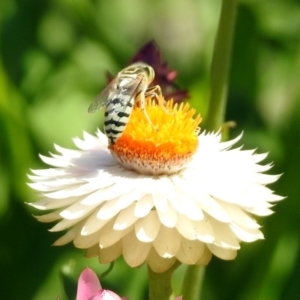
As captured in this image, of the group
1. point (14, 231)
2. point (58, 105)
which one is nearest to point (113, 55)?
point (58, 105)

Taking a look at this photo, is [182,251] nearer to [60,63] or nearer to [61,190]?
[61,190]

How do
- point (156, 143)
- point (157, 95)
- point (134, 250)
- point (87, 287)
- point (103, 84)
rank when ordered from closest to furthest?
point (87, 287) < point (134, 250) < point (156, 143) < point (157, 95) < point (103, 84)

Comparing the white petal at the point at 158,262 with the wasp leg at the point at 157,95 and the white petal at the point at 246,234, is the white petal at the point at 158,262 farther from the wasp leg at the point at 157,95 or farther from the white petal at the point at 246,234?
the wasp leg at the point at 157,95

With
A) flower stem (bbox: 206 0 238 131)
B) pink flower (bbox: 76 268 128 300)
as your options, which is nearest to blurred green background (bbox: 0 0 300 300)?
flower stem (bbox: 206 0 238 131)

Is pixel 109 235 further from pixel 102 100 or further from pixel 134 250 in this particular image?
pixel 102 100

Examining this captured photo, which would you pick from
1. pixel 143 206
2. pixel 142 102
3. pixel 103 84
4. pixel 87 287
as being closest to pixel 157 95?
pixel 142 102

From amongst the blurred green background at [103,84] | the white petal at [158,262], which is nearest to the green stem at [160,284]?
the white petal at [158,262]

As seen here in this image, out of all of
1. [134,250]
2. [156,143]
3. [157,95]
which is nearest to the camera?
[134,250]
